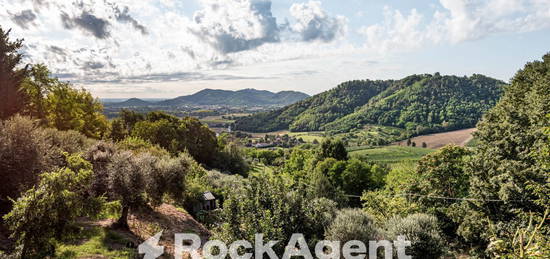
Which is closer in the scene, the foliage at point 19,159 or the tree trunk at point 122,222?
the foliage at point 19,159

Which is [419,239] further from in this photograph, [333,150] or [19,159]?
[333,150]

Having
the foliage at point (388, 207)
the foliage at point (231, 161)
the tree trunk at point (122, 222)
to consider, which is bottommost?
the foliage at point (231, 161)

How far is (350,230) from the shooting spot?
11.1 m

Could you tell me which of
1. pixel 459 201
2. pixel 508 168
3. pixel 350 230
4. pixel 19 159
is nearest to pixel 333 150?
pixel 459 201

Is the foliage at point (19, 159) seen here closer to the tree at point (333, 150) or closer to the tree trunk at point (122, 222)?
the tree trunk at point (122, 222)

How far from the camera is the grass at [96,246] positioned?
974 centimetres

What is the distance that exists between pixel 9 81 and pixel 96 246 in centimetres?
1424

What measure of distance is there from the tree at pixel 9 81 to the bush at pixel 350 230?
20729 millimetres

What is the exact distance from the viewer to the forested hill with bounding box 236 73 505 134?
13812cm

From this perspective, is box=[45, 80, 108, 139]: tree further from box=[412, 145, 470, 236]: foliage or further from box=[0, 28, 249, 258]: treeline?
box=[412, 145, 470, 236]: foliage

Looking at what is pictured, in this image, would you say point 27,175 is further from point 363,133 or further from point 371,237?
point 363,133

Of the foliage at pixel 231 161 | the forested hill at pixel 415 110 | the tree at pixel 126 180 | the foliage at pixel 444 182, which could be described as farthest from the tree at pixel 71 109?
the forested hill at pixel 415 110

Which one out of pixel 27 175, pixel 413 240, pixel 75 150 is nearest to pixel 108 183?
pixel 27 175

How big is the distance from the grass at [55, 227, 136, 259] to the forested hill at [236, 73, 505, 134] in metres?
136
